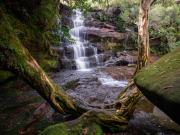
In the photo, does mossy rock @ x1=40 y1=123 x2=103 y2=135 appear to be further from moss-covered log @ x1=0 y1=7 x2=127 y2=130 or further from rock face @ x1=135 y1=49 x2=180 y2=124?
rock face @ x1=135 y1=49 x2=180 y2=124

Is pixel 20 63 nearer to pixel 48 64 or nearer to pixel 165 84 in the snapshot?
pixel 165 84

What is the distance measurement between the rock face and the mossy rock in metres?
1.46

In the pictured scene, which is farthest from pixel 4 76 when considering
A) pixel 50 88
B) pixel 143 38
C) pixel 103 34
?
pixel 103 34

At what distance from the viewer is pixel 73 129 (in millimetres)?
4969

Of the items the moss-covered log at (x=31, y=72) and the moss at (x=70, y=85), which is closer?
the moss-covered log at (x=31, y=72)

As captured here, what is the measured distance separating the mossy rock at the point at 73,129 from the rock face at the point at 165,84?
4.80 feet

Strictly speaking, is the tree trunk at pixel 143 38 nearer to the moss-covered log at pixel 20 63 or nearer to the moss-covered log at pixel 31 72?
the moss-covered log at pixel 31 72

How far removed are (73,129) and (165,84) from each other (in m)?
2.10

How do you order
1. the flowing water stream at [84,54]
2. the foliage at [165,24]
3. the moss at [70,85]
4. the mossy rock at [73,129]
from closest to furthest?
the mossy rock at [73,129] < the moss at [70,85] < the flowing water stream at [84,54] < the foliage at [165,24]

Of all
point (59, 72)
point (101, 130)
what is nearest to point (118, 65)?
point (59, 72)

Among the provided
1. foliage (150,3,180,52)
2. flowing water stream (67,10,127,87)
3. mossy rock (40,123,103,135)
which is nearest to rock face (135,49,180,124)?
mossy rock (40,123,103,135)

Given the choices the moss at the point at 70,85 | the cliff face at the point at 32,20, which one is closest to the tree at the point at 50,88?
the cliff face at the point at 32,20

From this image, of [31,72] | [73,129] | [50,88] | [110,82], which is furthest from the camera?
[110,82]

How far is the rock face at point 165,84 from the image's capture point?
3.26 m
